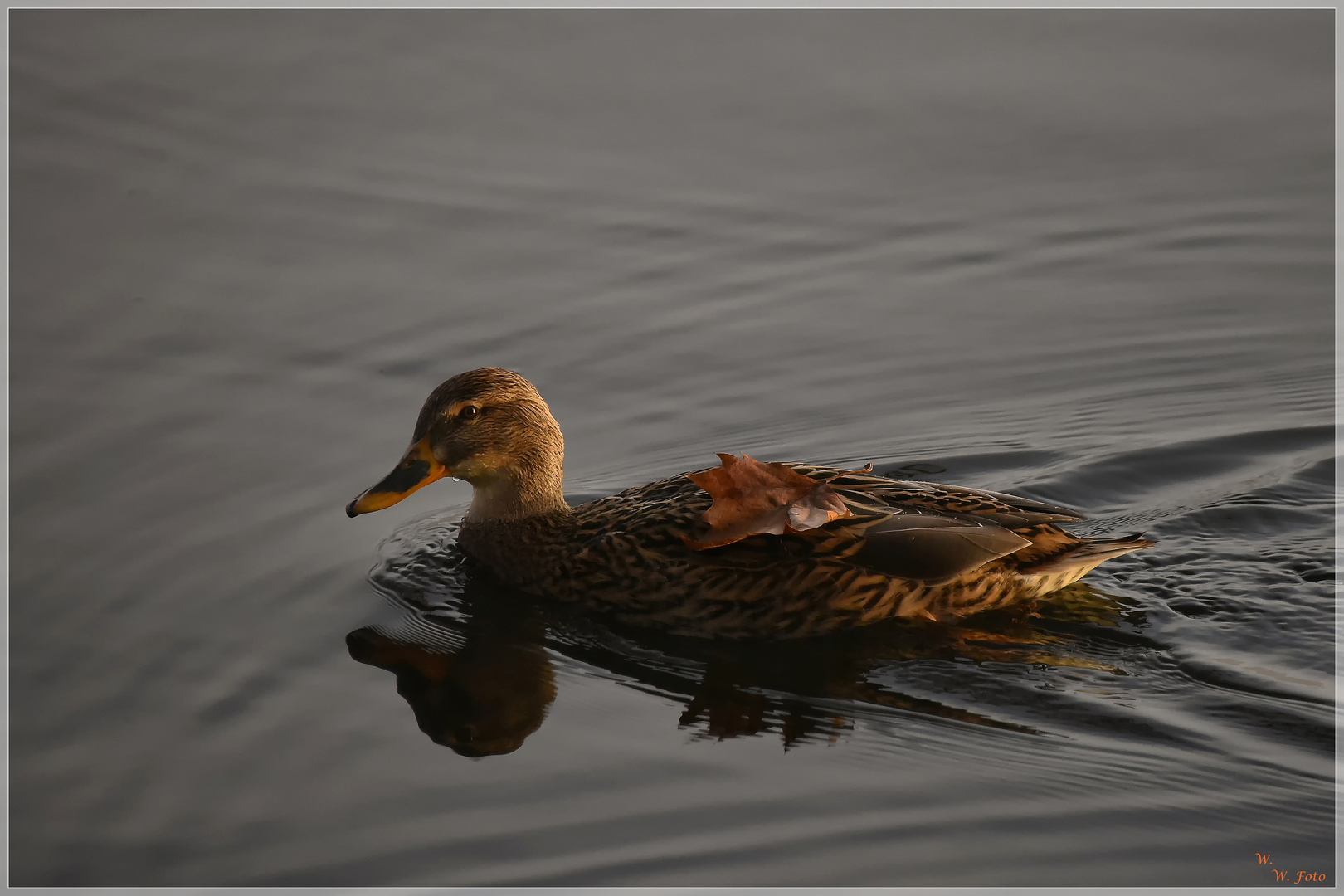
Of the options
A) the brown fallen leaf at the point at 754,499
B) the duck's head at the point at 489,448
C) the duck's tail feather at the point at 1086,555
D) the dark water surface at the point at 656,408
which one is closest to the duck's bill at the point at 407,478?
the duck's head at the point at 489,448

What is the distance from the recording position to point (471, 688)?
689cm

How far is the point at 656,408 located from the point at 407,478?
1945 mm

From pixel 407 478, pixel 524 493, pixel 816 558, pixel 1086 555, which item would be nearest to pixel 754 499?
pixel 816 558

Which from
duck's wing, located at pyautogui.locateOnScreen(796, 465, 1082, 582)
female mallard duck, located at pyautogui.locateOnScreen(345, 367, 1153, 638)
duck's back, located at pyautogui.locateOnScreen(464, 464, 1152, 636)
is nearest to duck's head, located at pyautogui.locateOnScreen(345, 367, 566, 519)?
female mallard duck, located at pyautogui.locateOnScreen(345, 367, 1153, 638)

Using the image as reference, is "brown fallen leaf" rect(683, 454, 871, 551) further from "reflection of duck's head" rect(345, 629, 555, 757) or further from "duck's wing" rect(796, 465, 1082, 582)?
"reflection of duck's head" rect(345, 629, 555, 757)

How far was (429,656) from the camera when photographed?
716cm

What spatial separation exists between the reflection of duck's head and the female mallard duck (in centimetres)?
58

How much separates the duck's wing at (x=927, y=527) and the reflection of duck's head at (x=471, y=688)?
1427mm

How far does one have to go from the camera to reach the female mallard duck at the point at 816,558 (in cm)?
707

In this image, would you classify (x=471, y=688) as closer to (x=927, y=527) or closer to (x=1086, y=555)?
(x=927, y=527)

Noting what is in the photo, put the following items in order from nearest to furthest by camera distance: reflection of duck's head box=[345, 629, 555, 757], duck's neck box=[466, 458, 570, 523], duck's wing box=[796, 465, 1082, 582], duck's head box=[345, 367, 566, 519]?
reflection of duck's head box=[345, 629, 555, 757], duck's wing box=[796, 465, 1082, 582], duck's head box=[345, 367, 566, 519], duck's neck box=[466, 458, 570, 523]

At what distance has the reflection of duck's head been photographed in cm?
651

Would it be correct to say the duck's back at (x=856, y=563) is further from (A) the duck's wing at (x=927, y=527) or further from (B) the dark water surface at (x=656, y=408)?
(B) the dark water surface at (x=656, y=408)

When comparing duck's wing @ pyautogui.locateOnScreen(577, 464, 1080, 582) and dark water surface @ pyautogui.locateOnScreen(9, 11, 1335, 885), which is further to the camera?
duck's wing @ pyautogui.locateOnScreen(577, 464, 1080, 582)
